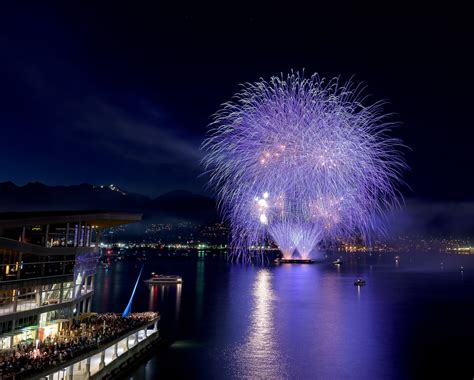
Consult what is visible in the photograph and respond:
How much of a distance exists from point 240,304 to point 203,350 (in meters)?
37.7

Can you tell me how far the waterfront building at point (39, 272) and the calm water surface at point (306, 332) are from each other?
29.5 feet

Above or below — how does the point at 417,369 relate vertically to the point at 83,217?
below

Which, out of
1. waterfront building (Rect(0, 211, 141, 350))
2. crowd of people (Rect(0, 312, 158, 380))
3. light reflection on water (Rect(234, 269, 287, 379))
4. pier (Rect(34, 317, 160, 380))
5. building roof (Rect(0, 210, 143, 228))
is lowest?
light reflection on water (Rect(234, 269, 287, 379))

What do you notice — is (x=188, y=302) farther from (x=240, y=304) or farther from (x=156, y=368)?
(x=156, y=368)

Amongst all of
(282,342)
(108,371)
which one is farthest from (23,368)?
(282,342)

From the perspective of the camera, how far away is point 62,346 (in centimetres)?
3341

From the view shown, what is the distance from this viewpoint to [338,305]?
8875cm

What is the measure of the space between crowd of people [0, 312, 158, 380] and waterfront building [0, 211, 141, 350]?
4.32ft

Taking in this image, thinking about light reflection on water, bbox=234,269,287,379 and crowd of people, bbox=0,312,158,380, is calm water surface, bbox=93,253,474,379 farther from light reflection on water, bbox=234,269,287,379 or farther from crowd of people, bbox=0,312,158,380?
crowd of people, bbox=0,312,158,380

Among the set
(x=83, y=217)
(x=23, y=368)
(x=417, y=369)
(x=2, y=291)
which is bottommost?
(x=417, y=369)

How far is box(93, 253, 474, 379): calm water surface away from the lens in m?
44.9

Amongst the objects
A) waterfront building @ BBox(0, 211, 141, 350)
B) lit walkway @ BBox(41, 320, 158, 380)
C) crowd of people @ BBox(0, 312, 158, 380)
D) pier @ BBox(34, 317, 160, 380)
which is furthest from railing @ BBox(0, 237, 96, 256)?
lit walkway @ BBox(41, 320, 158, 380)

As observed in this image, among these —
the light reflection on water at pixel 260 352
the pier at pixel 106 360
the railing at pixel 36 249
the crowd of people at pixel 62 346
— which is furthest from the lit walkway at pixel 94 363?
the light reflection on water at pixel 260 352

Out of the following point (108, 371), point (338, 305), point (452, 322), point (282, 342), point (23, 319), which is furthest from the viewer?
point (338, 305)
